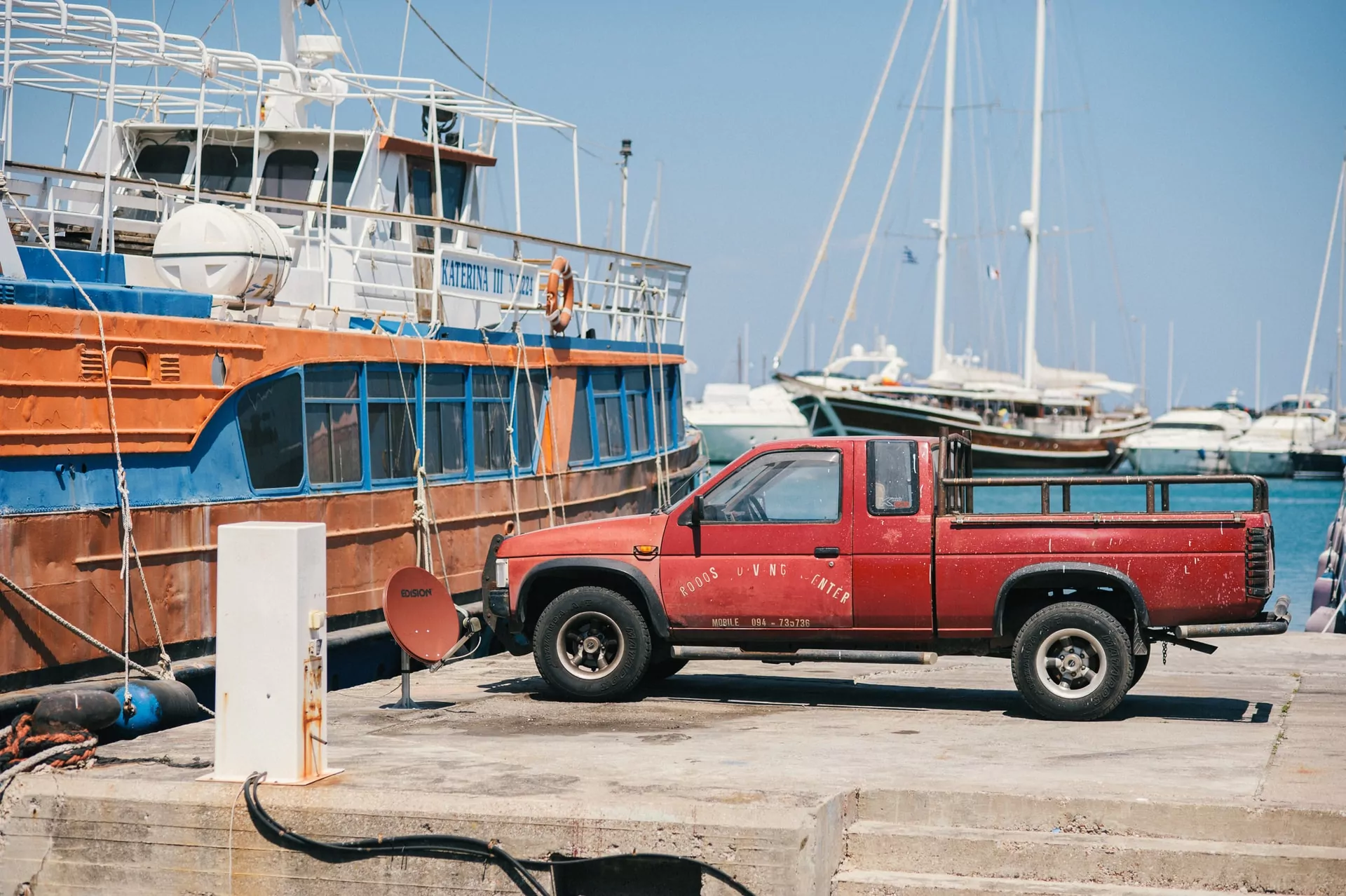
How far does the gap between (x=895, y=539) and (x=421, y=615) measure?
3.17 meters

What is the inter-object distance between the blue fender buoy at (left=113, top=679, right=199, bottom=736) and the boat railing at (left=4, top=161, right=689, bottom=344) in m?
3.77

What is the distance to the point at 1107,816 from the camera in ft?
22.4

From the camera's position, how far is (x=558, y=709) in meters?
10.0

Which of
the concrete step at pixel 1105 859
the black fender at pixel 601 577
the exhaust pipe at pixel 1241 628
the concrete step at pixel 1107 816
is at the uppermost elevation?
the black fender at pixel 601 577

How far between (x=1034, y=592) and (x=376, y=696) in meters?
4.70

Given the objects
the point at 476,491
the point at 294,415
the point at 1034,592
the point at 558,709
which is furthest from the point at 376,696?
the point at 1034,592

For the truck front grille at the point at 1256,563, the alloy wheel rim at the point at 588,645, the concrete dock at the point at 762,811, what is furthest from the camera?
the alloy wheel rim at the point at 588,645

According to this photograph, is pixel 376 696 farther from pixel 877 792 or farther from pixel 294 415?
pixel 877 792

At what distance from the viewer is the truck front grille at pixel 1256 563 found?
906 cm

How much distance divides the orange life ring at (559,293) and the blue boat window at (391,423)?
92.4 inches

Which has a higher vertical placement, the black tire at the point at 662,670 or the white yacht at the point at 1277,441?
the white yacht at the point at 1277,441

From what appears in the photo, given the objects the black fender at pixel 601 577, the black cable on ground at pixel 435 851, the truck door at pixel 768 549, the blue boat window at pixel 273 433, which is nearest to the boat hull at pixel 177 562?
the blue boat window at pixel 273 433

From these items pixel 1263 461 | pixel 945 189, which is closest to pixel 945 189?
pixel 945 189

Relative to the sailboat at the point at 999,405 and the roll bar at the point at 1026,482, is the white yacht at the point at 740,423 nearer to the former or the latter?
the sailboat at the point at 999,405
